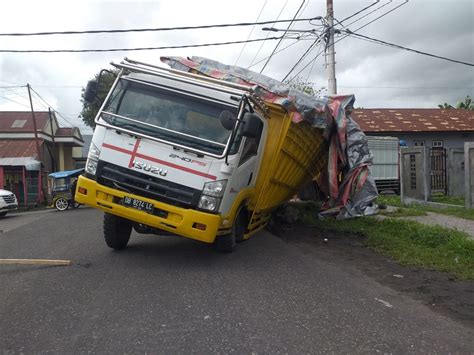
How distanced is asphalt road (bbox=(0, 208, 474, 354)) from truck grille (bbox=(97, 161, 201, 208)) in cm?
100

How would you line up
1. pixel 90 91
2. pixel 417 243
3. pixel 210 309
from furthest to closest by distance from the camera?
pixel 417 243 → pixel 90 91 → pixel 210 309

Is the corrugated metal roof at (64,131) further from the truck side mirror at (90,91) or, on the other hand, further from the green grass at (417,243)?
the truck side mirror at (90,91)

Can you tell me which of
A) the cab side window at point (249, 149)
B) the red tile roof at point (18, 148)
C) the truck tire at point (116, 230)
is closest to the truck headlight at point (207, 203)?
the cab side window at point (249, 149)

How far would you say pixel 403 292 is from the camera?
5.55 m

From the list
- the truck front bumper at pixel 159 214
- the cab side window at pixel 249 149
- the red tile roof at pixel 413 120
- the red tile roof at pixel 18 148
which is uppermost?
the red tile roof at pixel 413 120

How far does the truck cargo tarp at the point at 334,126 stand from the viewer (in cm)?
775

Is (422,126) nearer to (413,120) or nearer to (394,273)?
(413,120)

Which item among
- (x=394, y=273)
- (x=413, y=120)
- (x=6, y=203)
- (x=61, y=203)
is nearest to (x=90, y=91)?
(x=394, y=273)

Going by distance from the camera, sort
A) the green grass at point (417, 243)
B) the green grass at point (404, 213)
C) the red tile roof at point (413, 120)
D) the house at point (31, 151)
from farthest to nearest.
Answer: the red tile roof at point (413, 120) < the house at point (31, 151) < the green grass at point (404, 213) < the green grass at point (417, 243)

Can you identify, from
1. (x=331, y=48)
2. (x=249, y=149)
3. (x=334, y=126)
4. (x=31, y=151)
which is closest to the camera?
(x=249, y=149)

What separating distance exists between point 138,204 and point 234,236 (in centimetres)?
179

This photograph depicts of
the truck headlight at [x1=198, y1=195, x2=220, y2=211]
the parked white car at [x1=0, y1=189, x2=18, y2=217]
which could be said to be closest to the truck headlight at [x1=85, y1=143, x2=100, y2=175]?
the truck headlight at [x1=198, y1=195, x2=220, y2=211]

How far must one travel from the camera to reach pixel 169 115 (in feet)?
20.9

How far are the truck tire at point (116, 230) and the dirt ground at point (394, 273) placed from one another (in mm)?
3141
